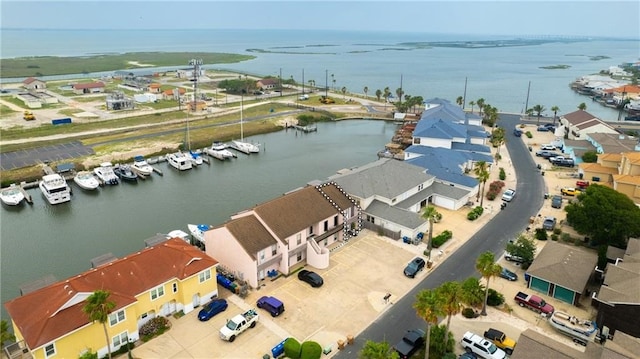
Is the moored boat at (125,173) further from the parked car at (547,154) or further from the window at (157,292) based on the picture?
the parked car at (547,154)

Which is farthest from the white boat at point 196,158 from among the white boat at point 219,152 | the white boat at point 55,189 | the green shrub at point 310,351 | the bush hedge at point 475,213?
the green shrub at point 310,351

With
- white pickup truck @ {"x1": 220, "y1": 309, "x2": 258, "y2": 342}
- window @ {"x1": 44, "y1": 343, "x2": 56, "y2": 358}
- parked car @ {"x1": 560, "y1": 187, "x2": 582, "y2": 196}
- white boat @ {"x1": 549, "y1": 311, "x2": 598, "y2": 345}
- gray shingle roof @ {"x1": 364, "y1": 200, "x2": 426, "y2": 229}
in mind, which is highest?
gray shingle roof @ {"x1": 364, "y1": 200, "x2": 426, "y2": 229}

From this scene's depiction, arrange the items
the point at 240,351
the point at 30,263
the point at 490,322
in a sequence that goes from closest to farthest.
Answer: the point at 240,351
the point at 490,322
the point at 30,263

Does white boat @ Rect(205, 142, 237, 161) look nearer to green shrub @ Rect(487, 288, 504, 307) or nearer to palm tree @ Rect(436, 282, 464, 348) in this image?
green shrub @ Rect(487, 288, 504, 307)

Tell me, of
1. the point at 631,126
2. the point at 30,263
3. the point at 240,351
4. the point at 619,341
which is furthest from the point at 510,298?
the point at 631,126

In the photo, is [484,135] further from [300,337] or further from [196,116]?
[196,116]

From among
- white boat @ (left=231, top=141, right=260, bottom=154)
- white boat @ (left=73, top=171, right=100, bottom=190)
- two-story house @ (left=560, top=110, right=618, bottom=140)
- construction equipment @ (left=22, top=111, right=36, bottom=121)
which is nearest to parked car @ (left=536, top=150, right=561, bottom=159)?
two-story house @ (left=560, top=110, right=618, bottom=140)
